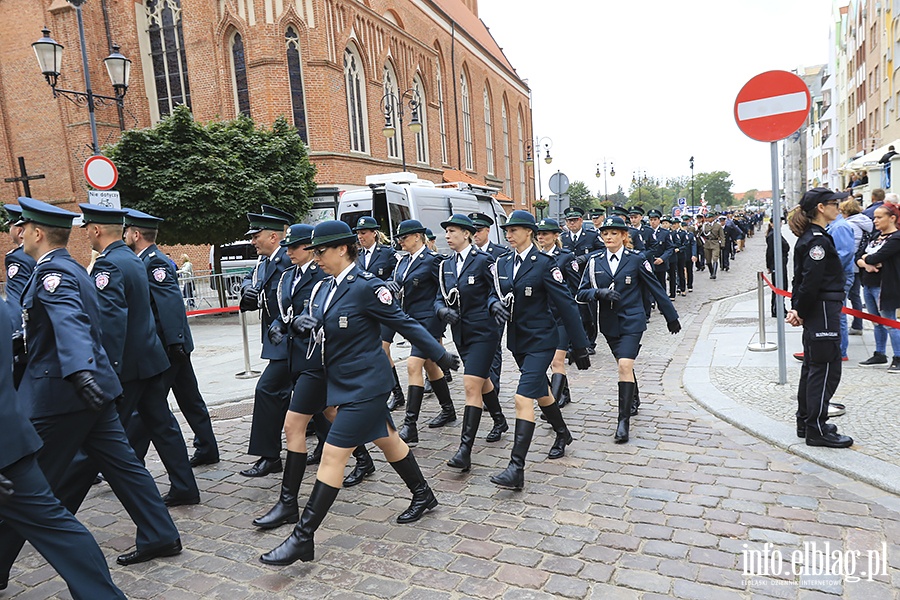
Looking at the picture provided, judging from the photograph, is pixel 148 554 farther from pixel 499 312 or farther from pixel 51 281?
pixel 499 312

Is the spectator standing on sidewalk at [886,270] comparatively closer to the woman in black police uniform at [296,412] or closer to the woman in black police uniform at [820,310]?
the woman in black police uniform at [820,310]

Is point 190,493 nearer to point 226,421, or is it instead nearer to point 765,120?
point 226,421

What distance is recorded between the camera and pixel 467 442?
5242 millimetres

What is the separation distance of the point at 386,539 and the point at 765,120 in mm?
5768

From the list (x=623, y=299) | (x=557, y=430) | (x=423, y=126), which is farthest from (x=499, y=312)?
(x=423, y=126)

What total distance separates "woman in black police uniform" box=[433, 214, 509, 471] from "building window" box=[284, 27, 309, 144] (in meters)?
22.4

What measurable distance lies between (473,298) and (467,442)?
4.10ft

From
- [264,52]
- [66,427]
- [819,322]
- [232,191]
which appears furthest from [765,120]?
[264,52]

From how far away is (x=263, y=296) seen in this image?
5.51 m

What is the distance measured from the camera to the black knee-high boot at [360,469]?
5.14 meters

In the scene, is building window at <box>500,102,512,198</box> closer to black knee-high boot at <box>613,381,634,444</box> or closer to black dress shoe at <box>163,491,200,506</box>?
black knee-high boot at <box>613,381,634,444</box>

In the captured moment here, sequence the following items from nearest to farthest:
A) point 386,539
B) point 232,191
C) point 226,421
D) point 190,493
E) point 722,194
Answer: point 386,539 → point 190,493 → point 226,421 → point 232,191 → point 722,194

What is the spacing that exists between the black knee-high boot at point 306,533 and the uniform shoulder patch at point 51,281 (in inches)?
72.8

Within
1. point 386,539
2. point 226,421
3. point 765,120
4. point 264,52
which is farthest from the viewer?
point 264,52
